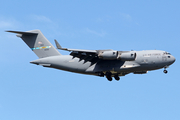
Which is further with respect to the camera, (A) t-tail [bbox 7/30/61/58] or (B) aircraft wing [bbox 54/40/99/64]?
(A) t-tail [bbox 7/30/61/58]

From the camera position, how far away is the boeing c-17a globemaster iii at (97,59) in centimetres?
2055

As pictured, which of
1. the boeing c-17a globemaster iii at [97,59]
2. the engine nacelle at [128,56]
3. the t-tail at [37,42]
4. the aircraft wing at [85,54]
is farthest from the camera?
the t-tail at [37,42]

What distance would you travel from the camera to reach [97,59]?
2169 centimetres

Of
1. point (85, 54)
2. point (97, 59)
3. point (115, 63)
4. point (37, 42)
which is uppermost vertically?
point (37, 42)

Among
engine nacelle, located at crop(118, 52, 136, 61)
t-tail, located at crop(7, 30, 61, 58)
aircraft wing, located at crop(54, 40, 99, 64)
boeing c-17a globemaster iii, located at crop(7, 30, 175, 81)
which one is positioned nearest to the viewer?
aircraft wing, located at crop(54, 40, 99, 64)

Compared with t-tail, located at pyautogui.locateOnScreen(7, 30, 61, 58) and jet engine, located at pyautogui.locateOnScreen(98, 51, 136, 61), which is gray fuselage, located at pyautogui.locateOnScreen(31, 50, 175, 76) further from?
t-tail, located at pyautogui.locateOnScreen(7, 30, 61, 58)

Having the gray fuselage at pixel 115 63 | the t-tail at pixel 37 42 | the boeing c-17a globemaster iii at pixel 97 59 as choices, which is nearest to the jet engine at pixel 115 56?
the boeing c-17a globemaster iii at pixel 97 59

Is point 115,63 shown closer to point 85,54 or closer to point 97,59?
point 97,59

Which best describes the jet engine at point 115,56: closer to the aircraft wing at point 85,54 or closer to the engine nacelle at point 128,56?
the engine nacelle at point 128,56

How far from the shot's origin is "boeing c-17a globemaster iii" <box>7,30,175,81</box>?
20.5m

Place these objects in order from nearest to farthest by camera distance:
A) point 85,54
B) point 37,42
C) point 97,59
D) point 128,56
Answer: point 128,56 → point 85,54 → point 97,59 → point 37,42

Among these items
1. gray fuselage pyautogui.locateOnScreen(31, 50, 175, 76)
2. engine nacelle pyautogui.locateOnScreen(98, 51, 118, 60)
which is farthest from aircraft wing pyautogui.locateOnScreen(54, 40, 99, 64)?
engine nacelle pyautogui.locateOnScreen(98, 51, 118, 60)

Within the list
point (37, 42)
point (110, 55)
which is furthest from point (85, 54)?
point (37, 42)

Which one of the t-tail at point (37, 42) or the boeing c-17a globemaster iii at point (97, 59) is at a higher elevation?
the t-tail at point (37, 42)
